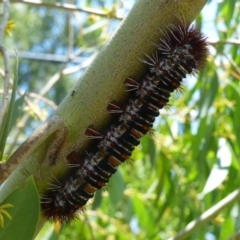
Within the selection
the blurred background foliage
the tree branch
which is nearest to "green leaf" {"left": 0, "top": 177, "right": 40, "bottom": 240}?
the tree branch

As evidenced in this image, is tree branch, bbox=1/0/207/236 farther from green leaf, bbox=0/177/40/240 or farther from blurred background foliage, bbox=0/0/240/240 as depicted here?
blurred background foliage, bbox=0/0/240/240

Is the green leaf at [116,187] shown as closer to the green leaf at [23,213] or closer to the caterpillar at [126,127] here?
the caterpillar at [126,127]

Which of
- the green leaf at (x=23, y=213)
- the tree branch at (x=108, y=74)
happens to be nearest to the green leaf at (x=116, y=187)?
the tree branch at (x=108, y=74)

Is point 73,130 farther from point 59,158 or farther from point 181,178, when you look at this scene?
point 181,178

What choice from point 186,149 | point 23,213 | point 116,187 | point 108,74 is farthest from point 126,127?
point 186,149

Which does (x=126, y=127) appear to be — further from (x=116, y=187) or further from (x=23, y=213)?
(x=116, y=187)
